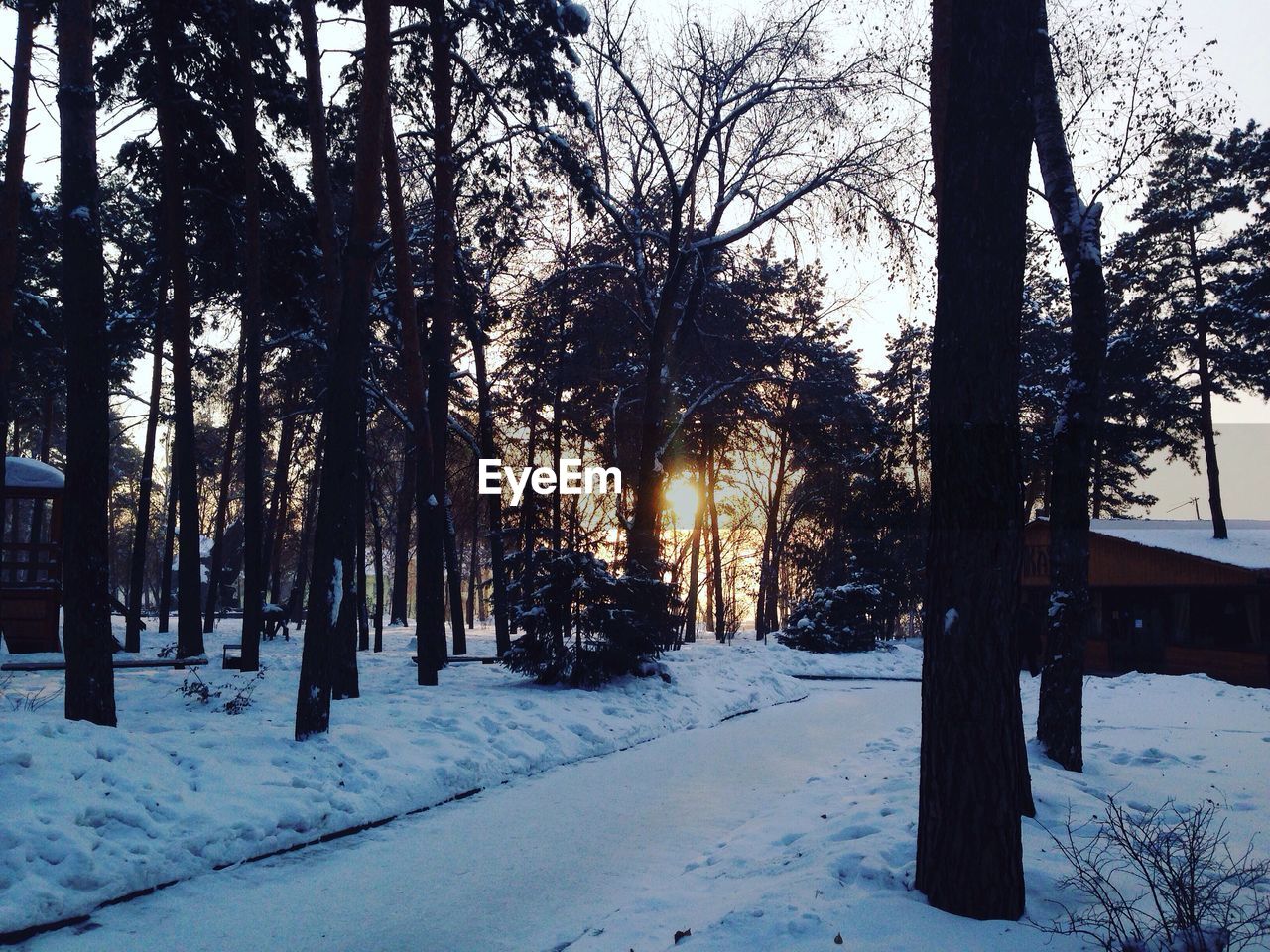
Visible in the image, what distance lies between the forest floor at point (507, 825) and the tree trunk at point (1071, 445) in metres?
0.61

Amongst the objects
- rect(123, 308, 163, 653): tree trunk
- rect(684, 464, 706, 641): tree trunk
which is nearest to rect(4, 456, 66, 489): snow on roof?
rect(123, 308, 163, 653): tree trunk

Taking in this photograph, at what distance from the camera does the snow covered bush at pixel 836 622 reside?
3331cm

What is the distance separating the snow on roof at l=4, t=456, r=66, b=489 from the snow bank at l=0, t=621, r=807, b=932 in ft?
23.3

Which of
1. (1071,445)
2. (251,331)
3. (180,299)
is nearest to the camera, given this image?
(1071,445)

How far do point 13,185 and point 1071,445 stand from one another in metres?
15.8

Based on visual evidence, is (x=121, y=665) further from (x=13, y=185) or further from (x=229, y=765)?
(x=229, y=765)

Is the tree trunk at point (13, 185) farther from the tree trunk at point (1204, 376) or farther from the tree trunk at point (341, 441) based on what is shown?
the tree trunk at point (1204, 376)

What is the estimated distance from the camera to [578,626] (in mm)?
15812

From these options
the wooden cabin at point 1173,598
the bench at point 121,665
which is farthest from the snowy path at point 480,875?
the wooden cabin at point 1173,598

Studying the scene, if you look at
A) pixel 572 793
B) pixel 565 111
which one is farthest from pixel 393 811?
pixel 565 111

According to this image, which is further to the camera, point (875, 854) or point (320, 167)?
point (320, 167)

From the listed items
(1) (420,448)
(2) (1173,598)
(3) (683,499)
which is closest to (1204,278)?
(2) (1173,598)

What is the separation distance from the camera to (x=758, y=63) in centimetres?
1914

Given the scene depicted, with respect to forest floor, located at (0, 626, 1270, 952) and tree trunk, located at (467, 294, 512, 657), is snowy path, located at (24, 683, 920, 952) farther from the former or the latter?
tree trunk, located at (467, 294, 512, 657)
